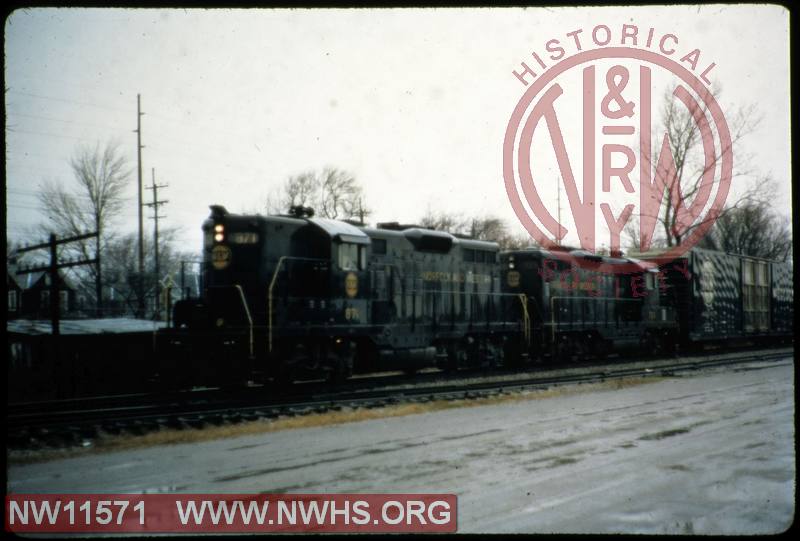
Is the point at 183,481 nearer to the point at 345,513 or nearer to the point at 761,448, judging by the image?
the point at 345,513

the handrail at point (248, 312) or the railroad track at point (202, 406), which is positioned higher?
the handrail at point (248, 312)

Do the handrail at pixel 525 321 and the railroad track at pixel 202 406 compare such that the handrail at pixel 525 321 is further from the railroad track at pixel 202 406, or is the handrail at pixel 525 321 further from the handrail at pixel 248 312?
the handrail at pixel 248 312

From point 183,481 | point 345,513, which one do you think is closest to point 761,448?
point 345,513

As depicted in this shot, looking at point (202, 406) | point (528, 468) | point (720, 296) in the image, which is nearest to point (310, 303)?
point (202, 406)

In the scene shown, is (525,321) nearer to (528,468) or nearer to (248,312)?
(248,312)

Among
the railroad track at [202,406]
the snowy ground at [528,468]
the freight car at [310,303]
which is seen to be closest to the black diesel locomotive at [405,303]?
the freight car at [310,303]

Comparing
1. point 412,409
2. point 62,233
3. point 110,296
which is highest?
point 62,233

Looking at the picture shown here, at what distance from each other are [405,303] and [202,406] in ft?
21.7

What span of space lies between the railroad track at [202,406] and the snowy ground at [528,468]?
127 centimetres

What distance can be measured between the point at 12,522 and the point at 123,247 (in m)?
19.3

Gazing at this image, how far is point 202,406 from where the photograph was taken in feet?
38.8

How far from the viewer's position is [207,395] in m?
13.7

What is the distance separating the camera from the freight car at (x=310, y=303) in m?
13.5

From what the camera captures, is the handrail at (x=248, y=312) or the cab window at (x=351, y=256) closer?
the handrail at (x=248, y=312)
